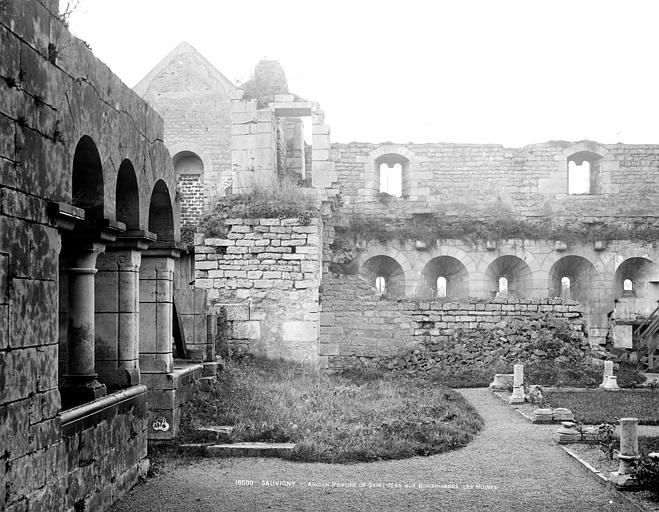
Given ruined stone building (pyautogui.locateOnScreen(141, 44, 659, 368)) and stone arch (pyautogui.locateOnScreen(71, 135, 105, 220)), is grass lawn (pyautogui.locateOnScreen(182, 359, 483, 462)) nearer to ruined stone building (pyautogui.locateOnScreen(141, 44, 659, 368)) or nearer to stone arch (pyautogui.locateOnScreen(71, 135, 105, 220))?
ruined stone building (pyautogui.locateOnScreen(141, 44, 659, 368))

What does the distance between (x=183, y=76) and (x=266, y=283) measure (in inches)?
558

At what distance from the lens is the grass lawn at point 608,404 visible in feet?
38.5

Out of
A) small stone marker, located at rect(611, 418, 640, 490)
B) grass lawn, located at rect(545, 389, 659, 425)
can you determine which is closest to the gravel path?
small stone marker, located at rect(611, 418, 640, 490)

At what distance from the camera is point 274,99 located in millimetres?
20344

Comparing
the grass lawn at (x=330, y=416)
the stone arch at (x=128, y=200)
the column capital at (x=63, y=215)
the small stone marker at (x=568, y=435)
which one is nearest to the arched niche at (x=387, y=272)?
the grass lawn at (x=330, y=416)

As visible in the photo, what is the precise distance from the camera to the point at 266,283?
587 inches

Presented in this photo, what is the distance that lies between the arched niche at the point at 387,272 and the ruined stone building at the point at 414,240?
47mm

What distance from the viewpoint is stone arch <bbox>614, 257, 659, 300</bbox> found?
2228 cm

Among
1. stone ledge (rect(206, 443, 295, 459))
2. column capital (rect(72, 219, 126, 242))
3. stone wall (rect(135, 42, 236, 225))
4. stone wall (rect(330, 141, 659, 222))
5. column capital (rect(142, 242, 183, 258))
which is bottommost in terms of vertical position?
stone ledge (rect(206, 443, 295, 459))

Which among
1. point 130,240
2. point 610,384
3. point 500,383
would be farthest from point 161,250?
point 610,384

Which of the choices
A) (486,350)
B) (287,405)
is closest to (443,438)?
(287,405)

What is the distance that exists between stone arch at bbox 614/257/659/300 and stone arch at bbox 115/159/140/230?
18072 millimetres

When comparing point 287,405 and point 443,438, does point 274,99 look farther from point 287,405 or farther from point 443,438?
point 443,438

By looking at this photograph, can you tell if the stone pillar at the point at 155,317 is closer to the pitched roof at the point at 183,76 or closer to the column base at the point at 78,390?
the column base at the point at 78,390
